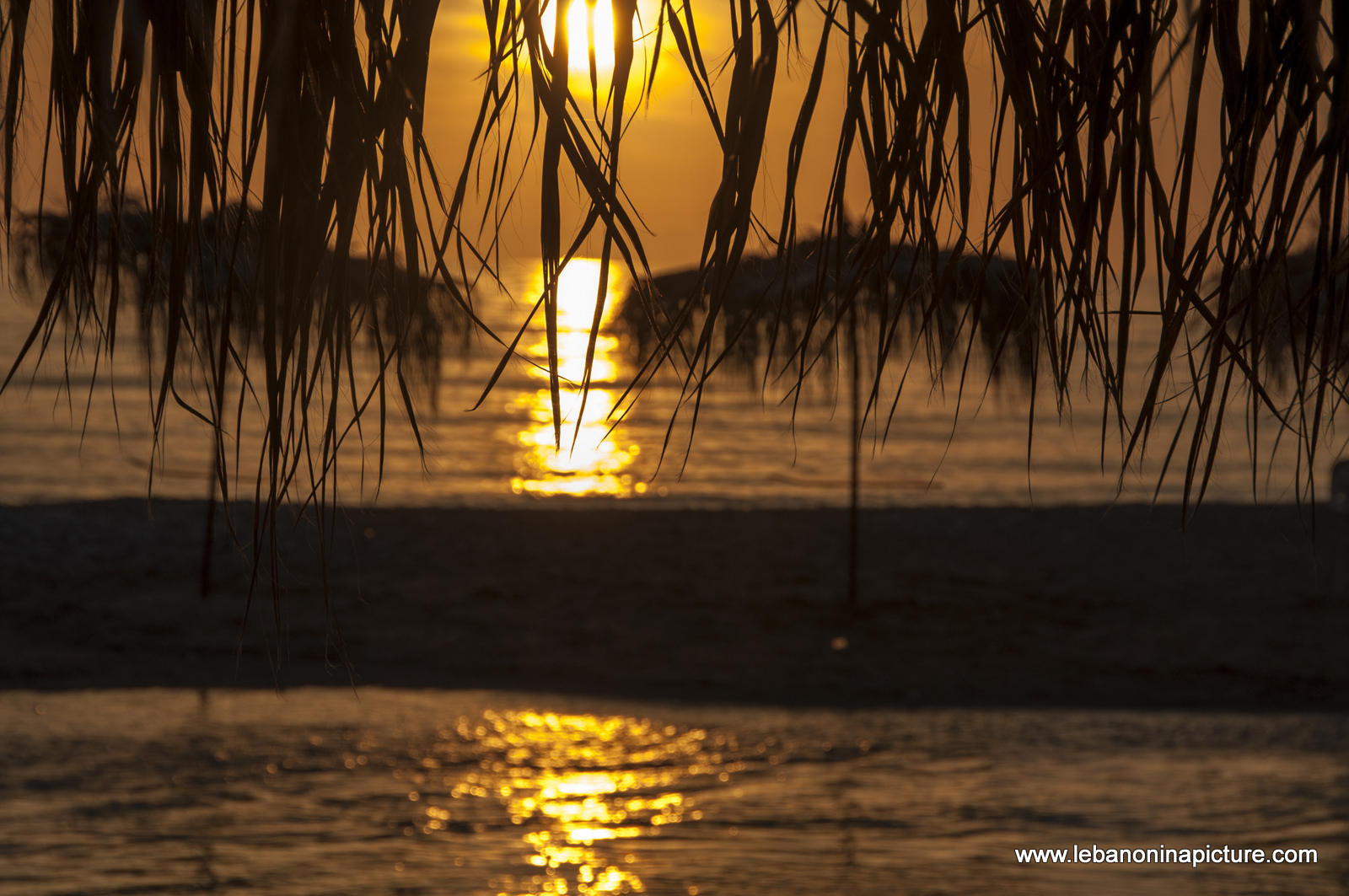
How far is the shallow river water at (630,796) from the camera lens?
4.69 meters

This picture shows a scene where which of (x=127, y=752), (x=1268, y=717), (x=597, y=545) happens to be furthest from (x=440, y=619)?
(x=1268, y=717)

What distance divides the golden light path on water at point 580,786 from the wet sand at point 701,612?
1097 millimetres

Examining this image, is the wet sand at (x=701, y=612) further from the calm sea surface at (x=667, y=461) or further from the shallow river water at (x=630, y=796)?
the calm sea surface at (x=667, y=461)

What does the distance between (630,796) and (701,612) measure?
5.87m

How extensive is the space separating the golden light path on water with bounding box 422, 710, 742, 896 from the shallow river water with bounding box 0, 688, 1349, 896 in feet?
0.06

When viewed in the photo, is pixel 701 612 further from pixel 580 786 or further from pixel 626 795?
pixel 626 795

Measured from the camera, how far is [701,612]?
38.6ft

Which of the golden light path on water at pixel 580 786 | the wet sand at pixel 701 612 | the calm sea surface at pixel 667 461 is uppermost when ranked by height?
the calm sea surface at pixel 667 461

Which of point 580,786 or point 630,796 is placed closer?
point 630,796

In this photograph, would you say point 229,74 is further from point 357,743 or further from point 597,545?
point 597,545

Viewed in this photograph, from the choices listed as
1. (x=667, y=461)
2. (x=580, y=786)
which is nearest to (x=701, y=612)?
(x=580, y=786)

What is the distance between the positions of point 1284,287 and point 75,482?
105ft

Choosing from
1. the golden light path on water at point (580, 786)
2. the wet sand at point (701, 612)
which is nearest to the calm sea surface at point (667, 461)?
the wet sand at point (701, 612)

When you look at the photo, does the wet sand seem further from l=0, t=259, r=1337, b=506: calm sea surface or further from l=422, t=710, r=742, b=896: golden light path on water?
l=0, t=259, r=1337, b=506: calm sea surface
